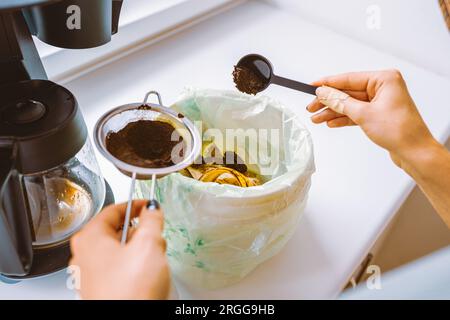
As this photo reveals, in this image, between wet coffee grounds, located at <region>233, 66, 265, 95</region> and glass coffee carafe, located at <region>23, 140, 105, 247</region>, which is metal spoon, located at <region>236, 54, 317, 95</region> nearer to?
wet coffee grounds, located at <region>233, 66, 265, 95</region>

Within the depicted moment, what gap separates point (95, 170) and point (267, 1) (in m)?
0.89

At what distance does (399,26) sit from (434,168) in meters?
0.66

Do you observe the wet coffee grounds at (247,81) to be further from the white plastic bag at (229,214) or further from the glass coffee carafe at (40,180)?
the glass coffee carafe at (40,180)

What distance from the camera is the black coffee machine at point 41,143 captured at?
1.45ft

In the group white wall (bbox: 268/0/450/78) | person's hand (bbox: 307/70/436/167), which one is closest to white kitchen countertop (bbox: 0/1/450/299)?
white wall (bbox: 268/0/450/78)

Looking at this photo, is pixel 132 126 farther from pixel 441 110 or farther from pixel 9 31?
pixel 441 110

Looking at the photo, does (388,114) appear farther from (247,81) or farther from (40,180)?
(40,180)

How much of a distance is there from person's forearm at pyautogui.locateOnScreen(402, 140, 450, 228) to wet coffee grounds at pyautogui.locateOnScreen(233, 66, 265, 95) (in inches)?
10.0

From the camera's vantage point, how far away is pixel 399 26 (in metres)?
1.11

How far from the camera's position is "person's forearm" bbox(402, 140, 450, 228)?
582 millimetres

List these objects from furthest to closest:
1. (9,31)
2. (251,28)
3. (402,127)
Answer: (251,28)
(402,127)
(9,31)

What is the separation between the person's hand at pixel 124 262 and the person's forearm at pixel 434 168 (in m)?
0.39
